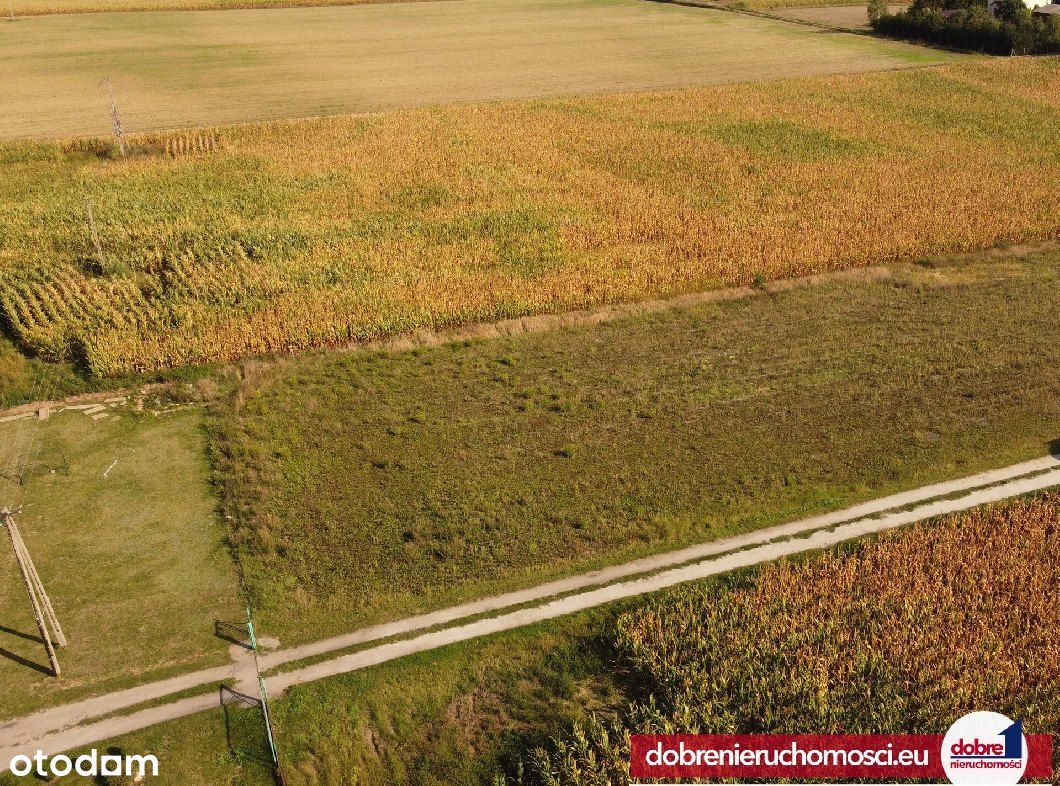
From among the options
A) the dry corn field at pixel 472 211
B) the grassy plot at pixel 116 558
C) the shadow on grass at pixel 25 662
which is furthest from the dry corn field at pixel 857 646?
the dry corn field at pixel 472 211

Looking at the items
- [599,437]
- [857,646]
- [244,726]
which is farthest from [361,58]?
[857,646]

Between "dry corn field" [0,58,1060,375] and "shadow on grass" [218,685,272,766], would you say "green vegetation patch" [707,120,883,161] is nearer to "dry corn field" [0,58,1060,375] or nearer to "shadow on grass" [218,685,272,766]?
"dry corn field" [0,58,1060,375]

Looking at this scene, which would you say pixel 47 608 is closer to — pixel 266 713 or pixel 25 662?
pixel 25 662

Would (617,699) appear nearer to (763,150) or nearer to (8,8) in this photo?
(763,150)

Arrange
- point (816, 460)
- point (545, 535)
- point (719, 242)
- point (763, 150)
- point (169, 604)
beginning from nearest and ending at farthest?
point (169, 604)
point (545, 535)
point (816, 460)
point (719, 242)
point (763, 150)

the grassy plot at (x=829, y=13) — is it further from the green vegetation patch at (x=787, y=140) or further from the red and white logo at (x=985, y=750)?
the red and white logo at (x=985, y=750)

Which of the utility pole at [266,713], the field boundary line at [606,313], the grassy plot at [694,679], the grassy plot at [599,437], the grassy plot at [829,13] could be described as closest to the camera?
the utility pole at [266,713]

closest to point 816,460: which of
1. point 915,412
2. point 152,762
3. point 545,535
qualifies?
point 915,412
